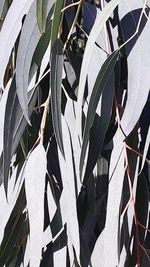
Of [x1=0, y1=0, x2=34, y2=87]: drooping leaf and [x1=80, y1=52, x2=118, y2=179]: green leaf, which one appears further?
[x1=0, y1=0, x2=34, y2=87]: drooping leaf

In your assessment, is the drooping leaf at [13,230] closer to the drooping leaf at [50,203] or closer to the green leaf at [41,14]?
the drooping leaf at [50,203]

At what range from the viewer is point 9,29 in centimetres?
95

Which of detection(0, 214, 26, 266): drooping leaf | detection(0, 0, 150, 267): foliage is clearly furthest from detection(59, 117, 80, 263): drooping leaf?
detection(0, 214, 26, 266): drooping leaf

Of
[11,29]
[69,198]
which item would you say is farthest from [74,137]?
[11,29]

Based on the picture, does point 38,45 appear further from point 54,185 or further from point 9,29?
point 54,185

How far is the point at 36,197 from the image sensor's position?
889 millimetres

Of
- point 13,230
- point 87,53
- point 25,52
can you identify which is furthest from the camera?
point 13,230

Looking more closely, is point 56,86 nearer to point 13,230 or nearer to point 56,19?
point 56,19

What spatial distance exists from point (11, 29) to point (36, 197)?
0.88 ft

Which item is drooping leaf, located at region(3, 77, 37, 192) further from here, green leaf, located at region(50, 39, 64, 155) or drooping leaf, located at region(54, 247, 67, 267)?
drooping leaf, located at region(54, 247, 67, 267)

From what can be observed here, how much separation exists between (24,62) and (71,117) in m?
0.13

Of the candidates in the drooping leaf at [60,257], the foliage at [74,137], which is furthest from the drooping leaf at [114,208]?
the drooping leaf at [60,257]

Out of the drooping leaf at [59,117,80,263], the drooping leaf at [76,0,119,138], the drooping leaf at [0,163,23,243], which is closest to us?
the drooping leaf at [76,0,119,138]

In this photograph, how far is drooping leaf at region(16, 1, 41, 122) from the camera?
87 centimetres
